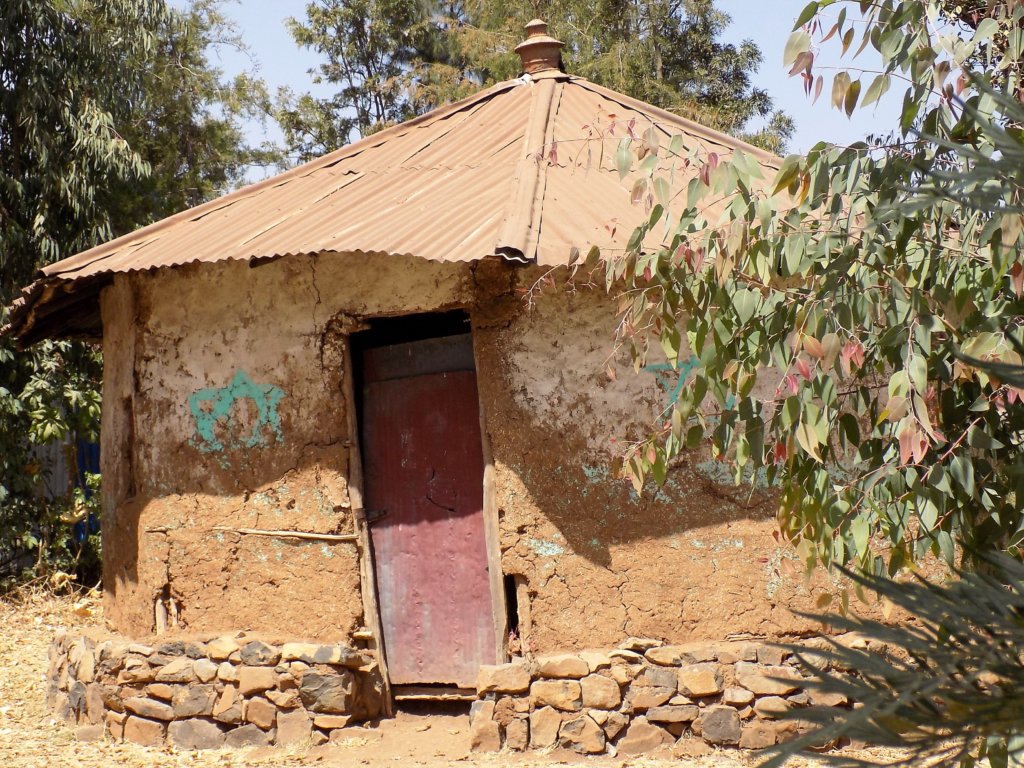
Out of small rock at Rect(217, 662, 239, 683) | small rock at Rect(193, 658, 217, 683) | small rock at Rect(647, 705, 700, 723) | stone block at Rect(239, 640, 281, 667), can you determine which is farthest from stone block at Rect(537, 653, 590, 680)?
small rock at Rect(193, 658, 217, 683)

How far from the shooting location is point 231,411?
20.4ft

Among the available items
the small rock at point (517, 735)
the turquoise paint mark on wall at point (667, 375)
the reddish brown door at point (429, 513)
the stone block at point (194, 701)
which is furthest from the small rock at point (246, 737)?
the turquoise paint mark on wall at point (667, 375)

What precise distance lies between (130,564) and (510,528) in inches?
94.3

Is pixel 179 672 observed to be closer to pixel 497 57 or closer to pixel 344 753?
pixel 344 753

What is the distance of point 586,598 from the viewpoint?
562 cm

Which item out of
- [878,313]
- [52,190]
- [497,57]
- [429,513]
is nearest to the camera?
[878,313]

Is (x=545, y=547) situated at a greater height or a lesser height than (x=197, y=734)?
greater

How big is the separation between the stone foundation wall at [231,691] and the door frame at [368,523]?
0.68 ft

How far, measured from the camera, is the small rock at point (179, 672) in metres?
6.09

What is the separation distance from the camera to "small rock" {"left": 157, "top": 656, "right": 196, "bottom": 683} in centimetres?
609

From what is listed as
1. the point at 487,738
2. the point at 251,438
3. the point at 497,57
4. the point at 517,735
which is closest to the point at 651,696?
the point at 517,735

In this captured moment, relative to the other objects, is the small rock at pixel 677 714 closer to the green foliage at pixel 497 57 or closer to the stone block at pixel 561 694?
the stone block at pixel 561 694

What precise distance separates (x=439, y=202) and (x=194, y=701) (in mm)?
2960

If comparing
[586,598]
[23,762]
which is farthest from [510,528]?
[23,762]
